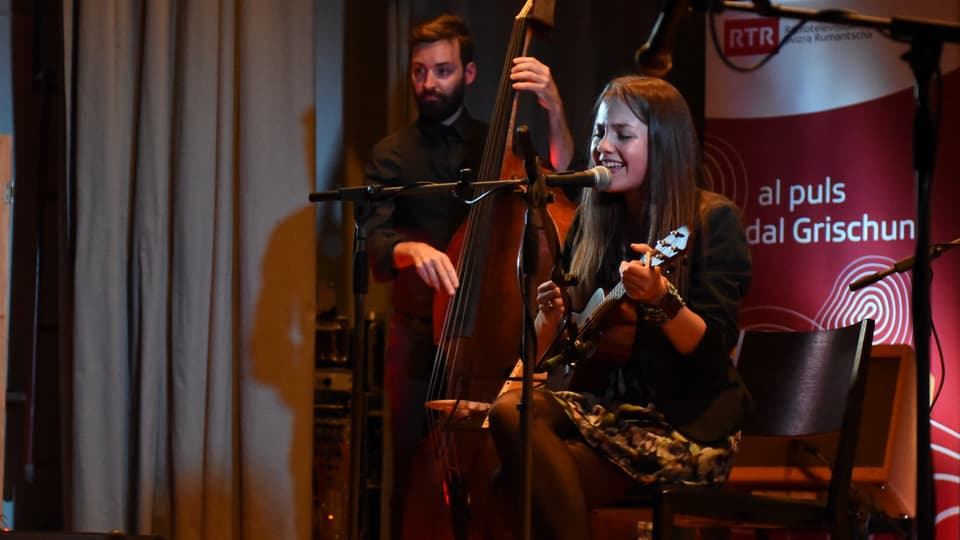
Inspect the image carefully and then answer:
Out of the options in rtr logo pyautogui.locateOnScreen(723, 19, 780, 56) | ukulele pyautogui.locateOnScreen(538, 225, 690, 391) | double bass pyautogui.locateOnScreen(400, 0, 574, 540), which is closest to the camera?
ukulele pyautogui.locateOnScreen(538, 225, 690, 391)

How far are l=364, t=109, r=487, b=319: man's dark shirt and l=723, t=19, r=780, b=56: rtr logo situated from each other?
3.20 feet

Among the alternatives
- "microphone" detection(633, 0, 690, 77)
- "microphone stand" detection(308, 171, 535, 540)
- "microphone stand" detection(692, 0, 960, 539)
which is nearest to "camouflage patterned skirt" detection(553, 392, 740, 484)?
"microphone stand" detection(308, 171, 535, 540)

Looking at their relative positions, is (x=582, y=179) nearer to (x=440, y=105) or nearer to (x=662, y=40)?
(x=662, y=40)

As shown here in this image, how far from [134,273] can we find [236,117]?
518mm

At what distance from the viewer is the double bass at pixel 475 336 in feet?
9.04

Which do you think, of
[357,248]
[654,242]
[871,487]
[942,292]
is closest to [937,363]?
[942,292]

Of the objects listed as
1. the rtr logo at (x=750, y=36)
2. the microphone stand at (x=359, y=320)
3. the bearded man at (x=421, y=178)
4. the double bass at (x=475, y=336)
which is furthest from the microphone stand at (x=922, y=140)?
the rtr logo at (x=750, y=36)

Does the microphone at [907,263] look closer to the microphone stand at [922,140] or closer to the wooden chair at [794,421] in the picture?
the wooden chair at [794,421]

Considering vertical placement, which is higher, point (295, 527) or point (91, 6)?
point (91, 6)

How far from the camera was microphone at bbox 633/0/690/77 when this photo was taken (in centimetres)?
176

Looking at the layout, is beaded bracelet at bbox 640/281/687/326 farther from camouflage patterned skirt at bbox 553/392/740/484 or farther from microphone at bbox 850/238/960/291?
microphone at bbox 850/238/960/291

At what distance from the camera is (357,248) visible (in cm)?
251

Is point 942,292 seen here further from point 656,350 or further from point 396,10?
point 396,10

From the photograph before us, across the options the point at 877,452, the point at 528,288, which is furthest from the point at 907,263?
the point at 877,452
